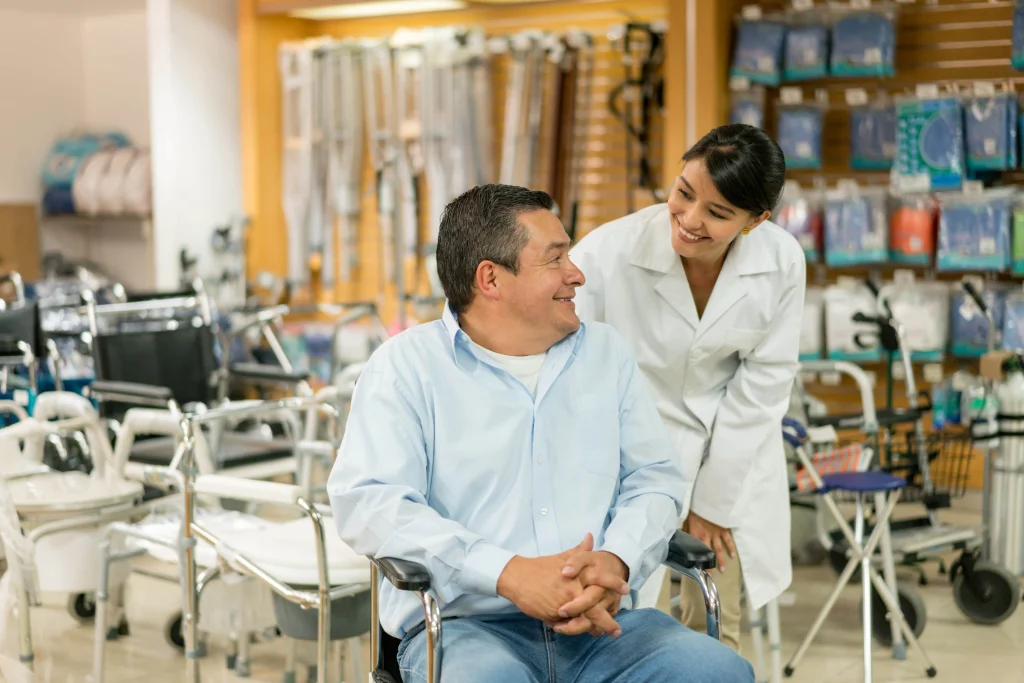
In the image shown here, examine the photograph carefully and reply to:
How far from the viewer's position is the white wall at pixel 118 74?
8695mm

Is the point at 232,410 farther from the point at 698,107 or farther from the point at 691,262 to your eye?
the point at 698,107

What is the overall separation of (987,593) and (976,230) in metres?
1.92

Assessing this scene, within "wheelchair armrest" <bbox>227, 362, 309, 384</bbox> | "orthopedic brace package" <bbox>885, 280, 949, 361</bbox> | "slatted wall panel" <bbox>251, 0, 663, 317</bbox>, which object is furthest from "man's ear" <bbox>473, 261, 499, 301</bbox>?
"slatted wall panel" <bbox>251, 0, 663, 317</bbox>

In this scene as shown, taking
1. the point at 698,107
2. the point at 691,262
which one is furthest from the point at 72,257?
the point at 691,262

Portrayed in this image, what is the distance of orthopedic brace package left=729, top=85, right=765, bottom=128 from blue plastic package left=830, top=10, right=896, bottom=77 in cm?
39

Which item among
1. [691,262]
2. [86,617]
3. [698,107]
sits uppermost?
[698,107]

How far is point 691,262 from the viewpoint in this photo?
2.70 meters

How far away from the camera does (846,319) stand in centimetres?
573

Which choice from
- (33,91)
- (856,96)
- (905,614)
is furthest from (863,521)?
(33,91)

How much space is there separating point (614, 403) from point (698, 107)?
4002 millimetres

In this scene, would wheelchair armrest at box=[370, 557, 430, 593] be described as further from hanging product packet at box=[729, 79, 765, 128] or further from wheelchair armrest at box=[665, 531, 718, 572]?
hanging product packet at box=[729, 79, 765, 128]

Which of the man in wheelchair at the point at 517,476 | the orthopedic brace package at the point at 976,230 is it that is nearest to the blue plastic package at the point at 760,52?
the orthopedic brace package at the point at 976,230

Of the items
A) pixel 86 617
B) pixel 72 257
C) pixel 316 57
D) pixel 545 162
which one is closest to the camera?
pixel 86 617

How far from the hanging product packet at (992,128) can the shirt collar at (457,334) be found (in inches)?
146
